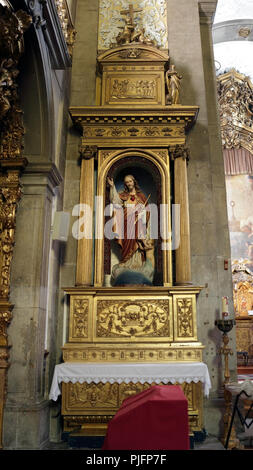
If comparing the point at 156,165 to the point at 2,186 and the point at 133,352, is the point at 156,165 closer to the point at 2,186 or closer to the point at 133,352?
the point at 2,186

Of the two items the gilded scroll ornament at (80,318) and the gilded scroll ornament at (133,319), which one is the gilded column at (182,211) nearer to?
the gilded scroll ornament at (133,319)

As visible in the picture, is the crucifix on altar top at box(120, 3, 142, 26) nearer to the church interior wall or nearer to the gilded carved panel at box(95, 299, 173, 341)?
the church interior wall

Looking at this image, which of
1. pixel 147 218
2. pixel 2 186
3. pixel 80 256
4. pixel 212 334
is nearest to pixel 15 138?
pixel 2 186

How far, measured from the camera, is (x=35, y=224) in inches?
211

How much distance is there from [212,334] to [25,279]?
2.89 metres

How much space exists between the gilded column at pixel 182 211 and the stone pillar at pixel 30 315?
1.96 meters

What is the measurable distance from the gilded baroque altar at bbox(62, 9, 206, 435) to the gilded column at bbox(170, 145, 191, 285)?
2cm

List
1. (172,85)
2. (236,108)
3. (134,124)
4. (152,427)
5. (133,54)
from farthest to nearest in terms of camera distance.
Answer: (236,108) < (133,54) < (172,85) < (134,124) < (152,427)

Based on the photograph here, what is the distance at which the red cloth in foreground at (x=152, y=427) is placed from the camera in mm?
1392

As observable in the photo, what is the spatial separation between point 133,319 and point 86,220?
1.74 metres

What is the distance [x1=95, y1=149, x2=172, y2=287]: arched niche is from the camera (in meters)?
6.14

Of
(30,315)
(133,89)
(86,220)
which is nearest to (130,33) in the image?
(133,89)

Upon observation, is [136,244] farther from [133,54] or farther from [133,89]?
[133,54]

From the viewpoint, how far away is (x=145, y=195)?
702 centimetres
